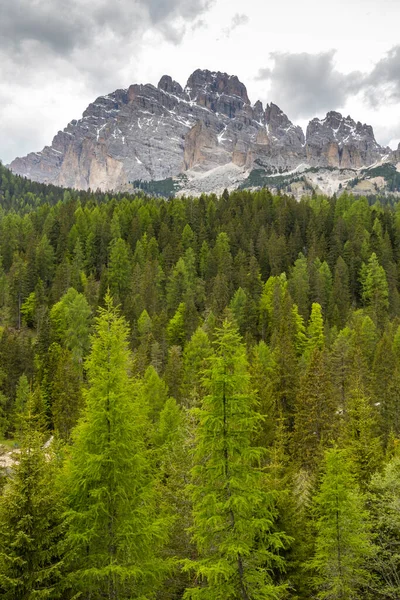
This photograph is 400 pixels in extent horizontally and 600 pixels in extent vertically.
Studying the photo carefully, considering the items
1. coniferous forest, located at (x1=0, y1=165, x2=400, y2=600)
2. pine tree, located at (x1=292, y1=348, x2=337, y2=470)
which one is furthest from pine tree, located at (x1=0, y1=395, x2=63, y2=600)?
pine tree, located at (x1=292, y1=348, x2=337, y2=470)

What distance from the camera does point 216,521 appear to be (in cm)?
1271

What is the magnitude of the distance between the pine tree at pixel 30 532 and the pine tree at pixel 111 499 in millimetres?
607

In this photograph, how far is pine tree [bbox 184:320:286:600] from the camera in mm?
12891

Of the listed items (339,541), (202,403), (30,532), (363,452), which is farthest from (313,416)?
(30,532)

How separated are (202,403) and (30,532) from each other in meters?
6.20

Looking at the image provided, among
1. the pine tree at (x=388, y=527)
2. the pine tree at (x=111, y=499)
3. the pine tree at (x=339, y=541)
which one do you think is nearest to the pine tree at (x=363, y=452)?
the pine tree at (x=388, y=527)

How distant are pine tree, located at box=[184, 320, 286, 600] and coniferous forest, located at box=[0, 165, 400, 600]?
7 centimetres

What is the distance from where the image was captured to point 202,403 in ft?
48.1

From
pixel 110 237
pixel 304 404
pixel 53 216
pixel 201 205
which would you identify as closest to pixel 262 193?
pixel 201 205

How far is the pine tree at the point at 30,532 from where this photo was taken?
1191 centimetres

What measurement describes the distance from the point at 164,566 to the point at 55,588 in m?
3.72

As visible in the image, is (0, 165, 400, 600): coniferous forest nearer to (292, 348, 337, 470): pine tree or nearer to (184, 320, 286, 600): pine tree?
(184, 320, 286, 600): pine tree

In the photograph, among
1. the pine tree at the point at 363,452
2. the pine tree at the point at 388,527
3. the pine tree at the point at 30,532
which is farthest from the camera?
the pine tree at the point at 363,452

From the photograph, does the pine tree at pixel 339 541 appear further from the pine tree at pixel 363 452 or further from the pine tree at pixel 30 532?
the pine tree at pixel 30 532
